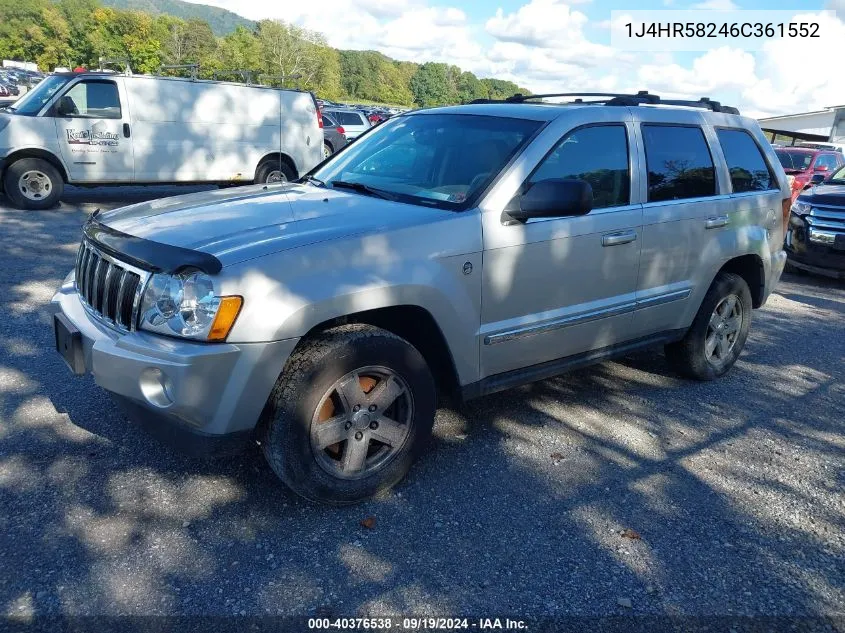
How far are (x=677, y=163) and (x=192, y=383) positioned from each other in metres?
3.33

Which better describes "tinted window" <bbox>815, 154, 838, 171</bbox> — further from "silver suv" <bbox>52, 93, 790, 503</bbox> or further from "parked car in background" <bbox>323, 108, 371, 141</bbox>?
"silver suv" <bbox>52, 93, 790, 503</bbox>

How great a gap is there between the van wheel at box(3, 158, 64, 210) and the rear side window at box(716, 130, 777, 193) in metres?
9.67

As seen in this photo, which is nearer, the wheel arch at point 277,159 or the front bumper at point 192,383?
the front bumper at point 192,383

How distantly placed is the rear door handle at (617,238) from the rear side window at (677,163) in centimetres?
32

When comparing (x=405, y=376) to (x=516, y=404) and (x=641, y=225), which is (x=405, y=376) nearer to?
(x=516, y=404)

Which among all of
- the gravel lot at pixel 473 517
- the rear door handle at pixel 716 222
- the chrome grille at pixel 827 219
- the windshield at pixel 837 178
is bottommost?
the gravel lot at pixel 473 517

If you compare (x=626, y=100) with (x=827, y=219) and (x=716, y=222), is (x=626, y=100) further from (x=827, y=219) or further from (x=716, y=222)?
(x=827, y=219)

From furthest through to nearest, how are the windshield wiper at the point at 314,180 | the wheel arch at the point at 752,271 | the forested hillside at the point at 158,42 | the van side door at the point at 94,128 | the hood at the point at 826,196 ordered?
the forested hillside at the point at 158,42
the van side door at the point at 94,128
the hood at the point at 826,196
the wheel arch at the point at 752,271
the windshield wiper at the point at 314,180

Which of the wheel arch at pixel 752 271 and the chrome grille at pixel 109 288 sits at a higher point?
the chrome grille at pixel 109 288

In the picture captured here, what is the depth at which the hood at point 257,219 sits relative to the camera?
308 cm

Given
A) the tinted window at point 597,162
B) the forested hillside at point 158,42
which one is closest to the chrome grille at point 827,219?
the tinted window at point 597,162

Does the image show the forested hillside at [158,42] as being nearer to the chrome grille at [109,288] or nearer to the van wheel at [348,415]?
the chrome grille at [109,288]

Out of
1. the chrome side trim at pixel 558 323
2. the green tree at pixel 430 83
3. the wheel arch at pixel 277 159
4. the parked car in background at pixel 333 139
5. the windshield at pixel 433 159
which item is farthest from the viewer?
the green tree at pixel 430 83

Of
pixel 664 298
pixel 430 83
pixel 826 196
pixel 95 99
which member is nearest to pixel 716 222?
pixel 664 298
